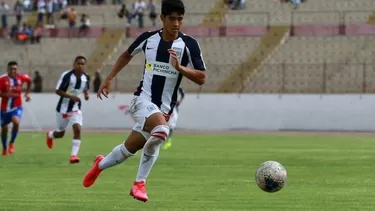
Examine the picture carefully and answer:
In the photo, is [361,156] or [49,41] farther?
[49,41]

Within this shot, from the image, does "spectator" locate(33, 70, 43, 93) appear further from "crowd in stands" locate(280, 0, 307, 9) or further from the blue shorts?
the blue shorts

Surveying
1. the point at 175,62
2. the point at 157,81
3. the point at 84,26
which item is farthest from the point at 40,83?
the point at 175,62

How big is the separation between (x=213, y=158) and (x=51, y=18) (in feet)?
102

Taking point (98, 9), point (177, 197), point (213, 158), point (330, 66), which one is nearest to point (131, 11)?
point (98, 9)

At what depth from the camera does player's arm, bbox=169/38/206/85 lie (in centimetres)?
1074

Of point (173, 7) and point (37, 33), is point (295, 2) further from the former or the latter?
point (173, 7)

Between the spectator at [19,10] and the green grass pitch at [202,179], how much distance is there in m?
24.9

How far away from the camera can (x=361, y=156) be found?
2050 centimetres

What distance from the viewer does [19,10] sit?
5006 centimetres

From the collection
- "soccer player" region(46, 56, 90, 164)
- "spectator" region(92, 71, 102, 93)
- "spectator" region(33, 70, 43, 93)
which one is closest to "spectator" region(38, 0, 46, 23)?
"spectator" region(33, 70, 43, 93)

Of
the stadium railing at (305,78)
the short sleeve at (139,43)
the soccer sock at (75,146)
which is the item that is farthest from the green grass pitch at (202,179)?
the stadium railing at (305,78)

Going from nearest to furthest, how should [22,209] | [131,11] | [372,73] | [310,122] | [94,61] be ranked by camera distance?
[22,209] < [310,122] < [372,73] < [94,61] < [131,11]

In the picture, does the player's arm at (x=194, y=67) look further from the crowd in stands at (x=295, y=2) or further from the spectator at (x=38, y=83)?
the crowd in stands at (x=295, y=2)

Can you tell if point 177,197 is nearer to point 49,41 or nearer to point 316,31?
A: point 316,31
